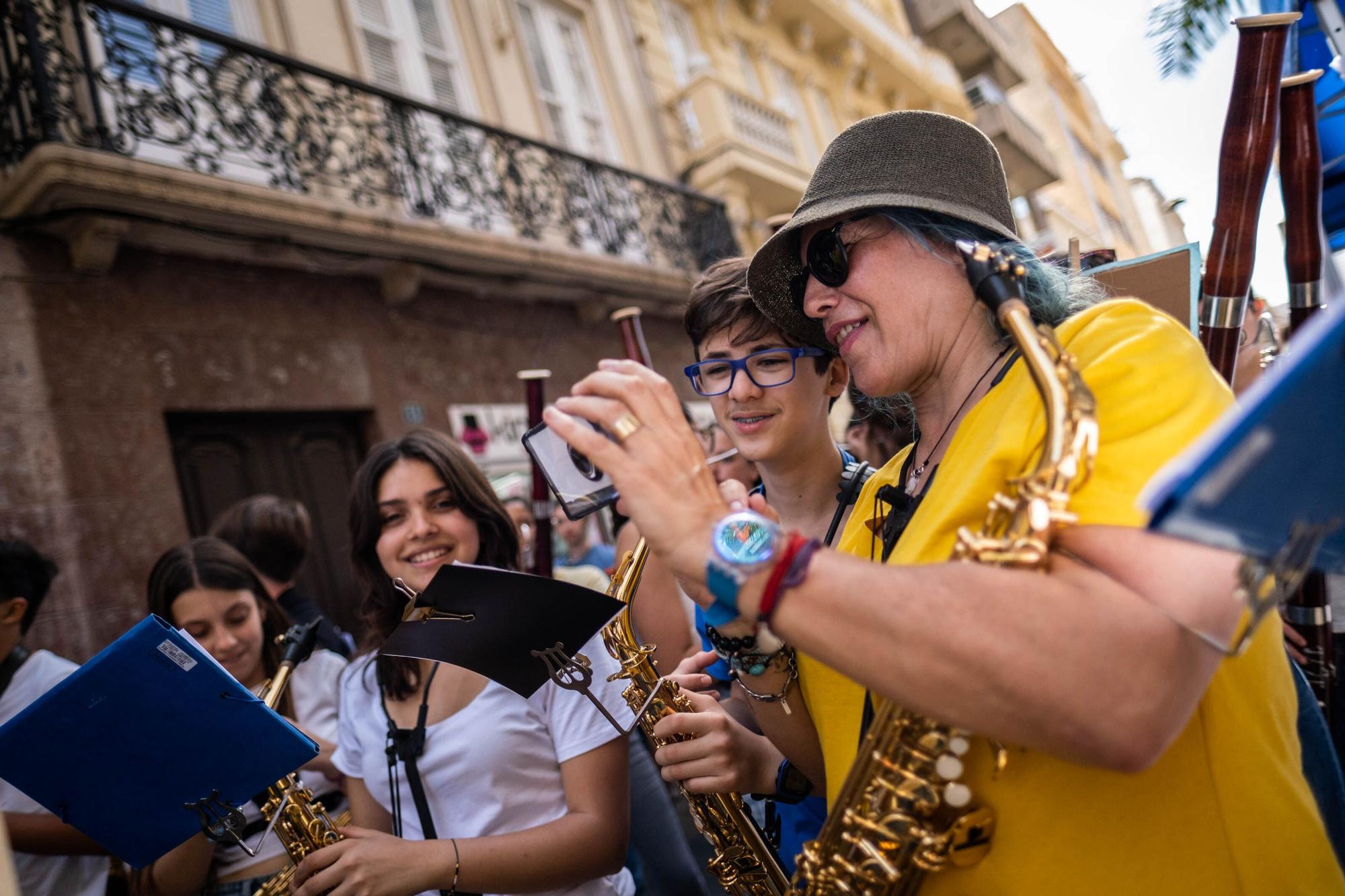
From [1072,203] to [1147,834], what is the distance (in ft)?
109

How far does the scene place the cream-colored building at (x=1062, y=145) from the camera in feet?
81.0

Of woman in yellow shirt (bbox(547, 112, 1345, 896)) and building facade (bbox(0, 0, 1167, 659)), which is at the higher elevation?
building facade (bbox(0, 0, 1167, 659))

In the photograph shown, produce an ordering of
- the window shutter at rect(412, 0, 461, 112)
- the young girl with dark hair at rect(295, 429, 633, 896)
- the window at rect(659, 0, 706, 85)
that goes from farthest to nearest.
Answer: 1. the window at rect(659, 0, 706, 85)
2. the window shutter at rect(412, 0, 461, 112)
3. the young girl with dark hair at rect(295, 429, 633, 896)

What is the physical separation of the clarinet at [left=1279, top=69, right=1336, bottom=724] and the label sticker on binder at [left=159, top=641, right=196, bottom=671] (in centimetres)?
270

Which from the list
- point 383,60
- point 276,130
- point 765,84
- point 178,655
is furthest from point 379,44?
point 178,655

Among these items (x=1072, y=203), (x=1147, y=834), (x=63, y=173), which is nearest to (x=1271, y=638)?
(x=1147, y=834)

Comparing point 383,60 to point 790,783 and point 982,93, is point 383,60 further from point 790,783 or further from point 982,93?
point 982,93

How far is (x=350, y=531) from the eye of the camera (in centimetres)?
282

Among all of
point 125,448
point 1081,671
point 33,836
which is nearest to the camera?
point 1081,671

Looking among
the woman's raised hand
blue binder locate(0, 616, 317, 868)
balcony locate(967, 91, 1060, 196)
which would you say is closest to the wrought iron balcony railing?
blue binder locate(0, 616, 317, 868)

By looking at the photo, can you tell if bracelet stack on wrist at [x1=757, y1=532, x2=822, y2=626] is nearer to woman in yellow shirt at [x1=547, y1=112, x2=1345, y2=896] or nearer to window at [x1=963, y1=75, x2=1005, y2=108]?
woman in yellow shirt at [x1=547, y1=112, x2=1345, y2=896]

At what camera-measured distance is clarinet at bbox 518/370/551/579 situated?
9.48 feet

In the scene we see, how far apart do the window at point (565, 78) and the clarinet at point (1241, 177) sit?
9.41m

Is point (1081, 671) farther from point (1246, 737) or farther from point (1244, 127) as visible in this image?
point (1244, 127)
